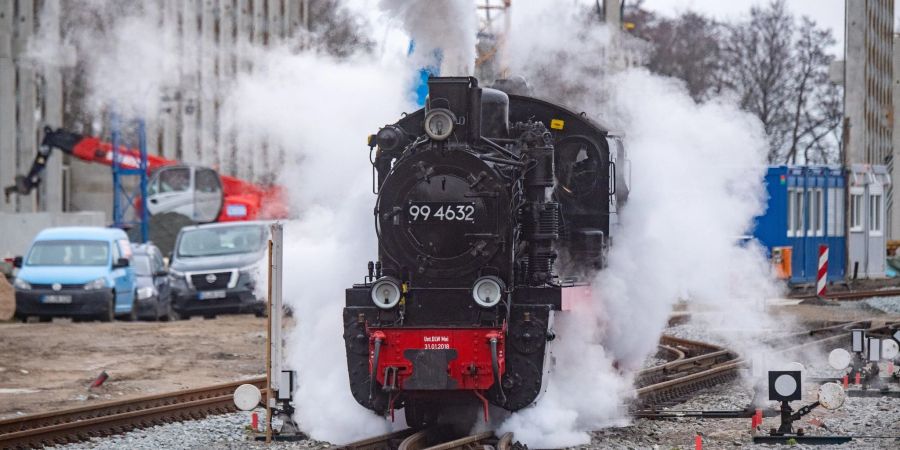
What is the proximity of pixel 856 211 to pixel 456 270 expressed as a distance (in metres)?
25.5

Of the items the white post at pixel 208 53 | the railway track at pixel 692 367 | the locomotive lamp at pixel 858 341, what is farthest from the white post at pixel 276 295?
the white post at pixel 208 53

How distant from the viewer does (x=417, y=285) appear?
10109 millimetres

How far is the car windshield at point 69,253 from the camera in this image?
22984 mm

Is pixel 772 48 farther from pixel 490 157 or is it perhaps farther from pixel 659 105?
pixel 490 157

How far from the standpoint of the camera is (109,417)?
11.3 metres

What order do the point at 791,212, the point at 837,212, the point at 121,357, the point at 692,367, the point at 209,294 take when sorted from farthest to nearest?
the point at 837,212, the point at 791,212, the point at 209,294, the point at 121,357, the point at 692,367

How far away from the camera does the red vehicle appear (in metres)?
34.9

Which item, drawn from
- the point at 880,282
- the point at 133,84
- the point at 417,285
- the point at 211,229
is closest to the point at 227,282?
the point at 211,229

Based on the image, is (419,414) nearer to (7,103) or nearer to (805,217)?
(805,217)

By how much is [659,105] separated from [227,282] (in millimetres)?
10708

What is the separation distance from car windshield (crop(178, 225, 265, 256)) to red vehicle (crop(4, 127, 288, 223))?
8.77 m

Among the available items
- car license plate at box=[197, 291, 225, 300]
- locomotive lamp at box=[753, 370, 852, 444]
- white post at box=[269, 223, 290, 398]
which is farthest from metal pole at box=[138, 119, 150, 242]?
locomotive lamp at box=[753, 370, 852, 444]

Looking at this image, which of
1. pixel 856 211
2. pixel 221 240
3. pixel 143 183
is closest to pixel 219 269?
pixel 221 240

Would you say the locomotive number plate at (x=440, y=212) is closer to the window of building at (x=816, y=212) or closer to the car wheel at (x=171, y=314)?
the car wheel at (x=171, y=314)
